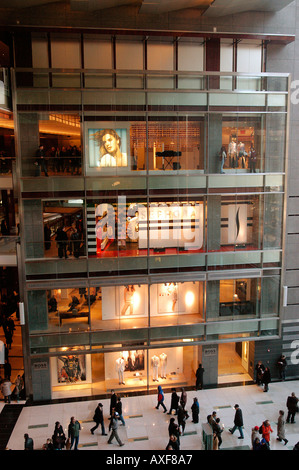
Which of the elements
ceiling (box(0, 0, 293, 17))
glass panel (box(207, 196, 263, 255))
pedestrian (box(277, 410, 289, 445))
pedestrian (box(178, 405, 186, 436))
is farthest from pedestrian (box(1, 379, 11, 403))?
ceiling (box(0, 0, 293, 17))

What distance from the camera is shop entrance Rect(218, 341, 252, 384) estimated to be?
16625mm

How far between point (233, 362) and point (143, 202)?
27.7 ft

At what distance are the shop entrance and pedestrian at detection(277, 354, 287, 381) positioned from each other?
4.33ft

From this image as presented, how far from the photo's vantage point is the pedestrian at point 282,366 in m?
16.1

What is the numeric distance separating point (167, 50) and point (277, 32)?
4365 mm

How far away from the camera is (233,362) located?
1747 centimetres

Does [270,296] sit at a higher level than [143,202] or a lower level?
lower

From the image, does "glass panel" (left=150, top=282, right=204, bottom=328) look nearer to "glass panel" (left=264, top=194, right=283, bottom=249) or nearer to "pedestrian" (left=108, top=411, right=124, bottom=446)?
"glass panel" (left=264, top=194, right=283, bottom=249)

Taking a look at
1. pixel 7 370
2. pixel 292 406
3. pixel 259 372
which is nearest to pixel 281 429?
pixel 292 406

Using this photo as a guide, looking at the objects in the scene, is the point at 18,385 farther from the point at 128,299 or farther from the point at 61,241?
the point at 61,241

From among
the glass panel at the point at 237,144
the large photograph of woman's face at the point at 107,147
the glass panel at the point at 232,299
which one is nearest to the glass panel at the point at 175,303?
the glass panel at the point at 232,299

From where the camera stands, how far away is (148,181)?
47.7 ft

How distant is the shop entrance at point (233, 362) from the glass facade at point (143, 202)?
1.57 m

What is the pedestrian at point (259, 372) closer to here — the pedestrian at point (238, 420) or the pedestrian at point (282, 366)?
the pedestrian at point (282, 366)
